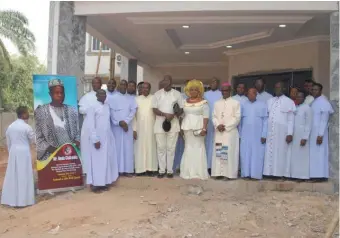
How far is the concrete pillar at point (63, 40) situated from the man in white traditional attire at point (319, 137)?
4.28 metres

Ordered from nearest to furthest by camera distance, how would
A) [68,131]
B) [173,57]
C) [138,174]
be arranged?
[68,131] < [138,174] < [173,57]

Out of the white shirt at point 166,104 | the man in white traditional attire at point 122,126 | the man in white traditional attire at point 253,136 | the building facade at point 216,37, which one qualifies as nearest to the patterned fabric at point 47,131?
the man in white traditional attire at point 122,126

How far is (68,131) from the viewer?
696 centimetres

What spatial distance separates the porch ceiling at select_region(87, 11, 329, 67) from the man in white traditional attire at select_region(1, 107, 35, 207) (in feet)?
8.99

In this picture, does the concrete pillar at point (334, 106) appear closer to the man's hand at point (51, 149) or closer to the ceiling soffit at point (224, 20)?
the ceiling soffit at point (224, 20)

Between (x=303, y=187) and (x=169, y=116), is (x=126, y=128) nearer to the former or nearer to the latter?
(x=169, y=116)

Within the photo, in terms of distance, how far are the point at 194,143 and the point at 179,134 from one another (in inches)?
20.1

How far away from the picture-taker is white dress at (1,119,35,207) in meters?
6.80

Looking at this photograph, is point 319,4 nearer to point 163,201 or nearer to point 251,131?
point 251,131

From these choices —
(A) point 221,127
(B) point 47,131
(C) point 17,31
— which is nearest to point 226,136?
(A) point 221,127

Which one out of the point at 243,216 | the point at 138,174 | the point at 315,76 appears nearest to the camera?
the point at 243,216

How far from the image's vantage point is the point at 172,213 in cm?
578

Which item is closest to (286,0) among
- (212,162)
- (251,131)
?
(251,131)

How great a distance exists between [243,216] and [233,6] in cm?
368
